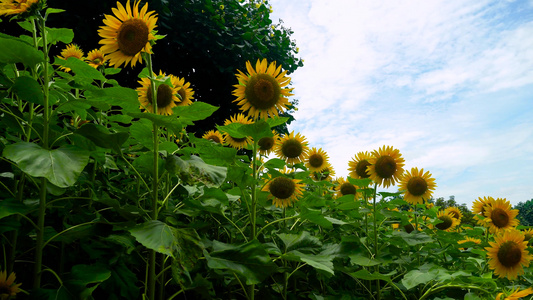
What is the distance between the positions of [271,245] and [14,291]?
1.05 m

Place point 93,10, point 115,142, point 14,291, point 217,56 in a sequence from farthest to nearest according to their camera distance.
→ point 217,56, point 93,10, point 115,142, point 14,291

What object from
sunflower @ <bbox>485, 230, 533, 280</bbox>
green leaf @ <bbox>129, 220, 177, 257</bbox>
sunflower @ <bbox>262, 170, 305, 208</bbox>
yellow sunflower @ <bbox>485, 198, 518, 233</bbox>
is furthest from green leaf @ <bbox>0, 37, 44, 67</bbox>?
yellow sunflower @ <bbox>485, 198, 518, 233</bbox>

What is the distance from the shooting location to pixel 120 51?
1723 mm

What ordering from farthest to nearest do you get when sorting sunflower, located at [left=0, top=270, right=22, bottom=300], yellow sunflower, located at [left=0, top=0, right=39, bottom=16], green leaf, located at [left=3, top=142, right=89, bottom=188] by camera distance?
1. yellow sunflower, located at [left=0, top=0, right=39, bottom=16]
2. sunflower, located at [left=0, top=270, right=22, bottom=300]
3. green leaf, located at [left=3, top=142, right=89, bottom=188]

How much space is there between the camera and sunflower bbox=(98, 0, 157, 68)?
161 cm

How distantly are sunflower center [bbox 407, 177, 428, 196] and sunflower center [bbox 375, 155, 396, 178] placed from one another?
507mm

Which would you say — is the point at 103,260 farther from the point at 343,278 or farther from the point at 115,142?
the point at 343,278

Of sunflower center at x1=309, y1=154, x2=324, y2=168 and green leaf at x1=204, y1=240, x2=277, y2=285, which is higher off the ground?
sunflower center at x1=309, y1=154, x2=324, y2=168

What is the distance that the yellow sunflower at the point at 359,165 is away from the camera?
10.8 feet

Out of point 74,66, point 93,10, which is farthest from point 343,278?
point 93,10

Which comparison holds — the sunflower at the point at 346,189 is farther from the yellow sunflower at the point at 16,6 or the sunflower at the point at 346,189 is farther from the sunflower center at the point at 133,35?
the yellow sunflower at the point at 16,6

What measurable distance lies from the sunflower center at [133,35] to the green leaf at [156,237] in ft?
2.78

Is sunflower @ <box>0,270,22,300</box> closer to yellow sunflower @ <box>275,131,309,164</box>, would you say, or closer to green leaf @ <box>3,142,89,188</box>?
green leaf @ <box>3,142,89,188</box>

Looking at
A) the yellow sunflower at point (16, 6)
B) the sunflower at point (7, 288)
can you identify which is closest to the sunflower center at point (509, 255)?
the sunflower at point (7, 288)
